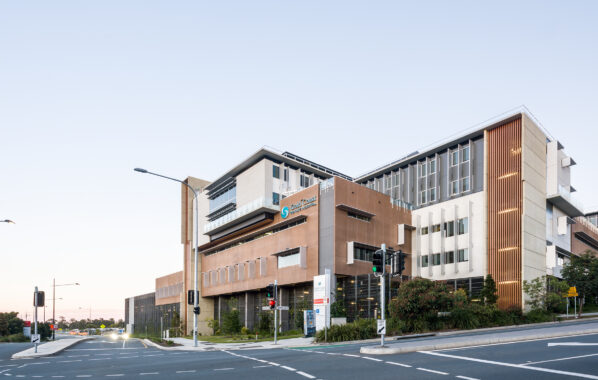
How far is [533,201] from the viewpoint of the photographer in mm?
49312

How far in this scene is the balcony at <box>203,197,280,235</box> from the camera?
56.7 meters

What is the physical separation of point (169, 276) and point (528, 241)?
70358 millimetres

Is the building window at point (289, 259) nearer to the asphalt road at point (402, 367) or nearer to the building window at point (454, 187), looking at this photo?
the building window at point (454, 187)

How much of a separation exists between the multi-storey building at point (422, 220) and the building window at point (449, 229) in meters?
0.12

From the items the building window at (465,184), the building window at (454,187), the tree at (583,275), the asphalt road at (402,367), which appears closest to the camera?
the asphalt road at (402,367)

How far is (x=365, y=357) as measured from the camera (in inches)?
710

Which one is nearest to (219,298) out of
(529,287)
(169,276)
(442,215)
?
(169,276)

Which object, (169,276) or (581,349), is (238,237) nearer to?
(169,276)

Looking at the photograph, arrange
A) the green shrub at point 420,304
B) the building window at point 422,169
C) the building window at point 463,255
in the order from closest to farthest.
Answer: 1. the green shrub at point 420,304
2. the building window at point 463,255
3. the building window at point 422,169

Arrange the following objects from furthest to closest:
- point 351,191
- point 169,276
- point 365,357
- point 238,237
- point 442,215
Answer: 1. point 169,276
2. point 238,237
3. point 442,215
4. point 351,191
5. point 365,357

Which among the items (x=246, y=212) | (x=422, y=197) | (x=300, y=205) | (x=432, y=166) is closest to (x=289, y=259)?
(x=300, y=205)

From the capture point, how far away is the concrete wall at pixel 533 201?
4769 cm

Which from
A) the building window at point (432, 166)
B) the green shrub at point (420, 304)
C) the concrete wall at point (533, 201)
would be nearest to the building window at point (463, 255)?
the concrete wall at point (533, 201)

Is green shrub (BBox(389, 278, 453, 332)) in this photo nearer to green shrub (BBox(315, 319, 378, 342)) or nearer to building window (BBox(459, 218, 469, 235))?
green shrub (BBox(315, 319, 378, 342))
